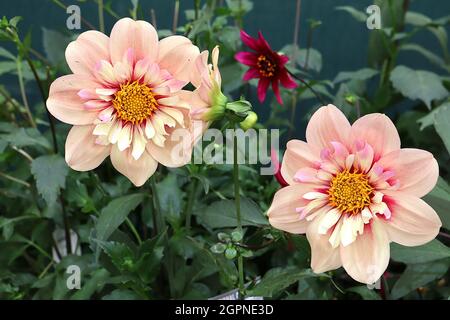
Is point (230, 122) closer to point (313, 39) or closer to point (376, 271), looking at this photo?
point (376, 271)

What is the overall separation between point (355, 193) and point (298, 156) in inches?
1.9

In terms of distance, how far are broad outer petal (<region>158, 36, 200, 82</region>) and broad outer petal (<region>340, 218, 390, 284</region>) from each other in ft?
0.58

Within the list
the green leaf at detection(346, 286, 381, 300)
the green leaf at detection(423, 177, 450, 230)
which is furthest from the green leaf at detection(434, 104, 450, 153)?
the green leaf at detection(346, 286, 381, 300)

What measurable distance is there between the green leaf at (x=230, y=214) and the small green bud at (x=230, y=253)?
87mm

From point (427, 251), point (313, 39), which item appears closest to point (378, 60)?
point (313, 39)

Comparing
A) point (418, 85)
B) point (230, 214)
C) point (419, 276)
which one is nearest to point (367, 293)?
point (419, 276)

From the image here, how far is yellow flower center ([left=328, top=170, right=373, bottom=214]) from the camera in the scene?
1.54 ft

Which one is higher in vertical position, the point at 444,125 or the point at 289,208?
the point at 444,125

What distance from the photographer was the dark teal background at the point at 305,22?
115cm

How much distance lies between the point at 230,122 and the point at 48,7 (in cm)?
78

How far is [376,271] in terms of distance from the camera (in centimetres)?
46

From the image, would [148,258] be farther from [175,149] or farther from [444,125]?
[444,125]

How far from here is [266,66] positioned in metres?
0.74

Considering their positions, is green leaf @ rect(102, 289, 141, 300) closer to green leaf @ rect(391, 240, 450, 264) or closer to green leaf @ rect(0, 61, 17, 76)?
green leaf @ rect(391, 240, 450, 264)
